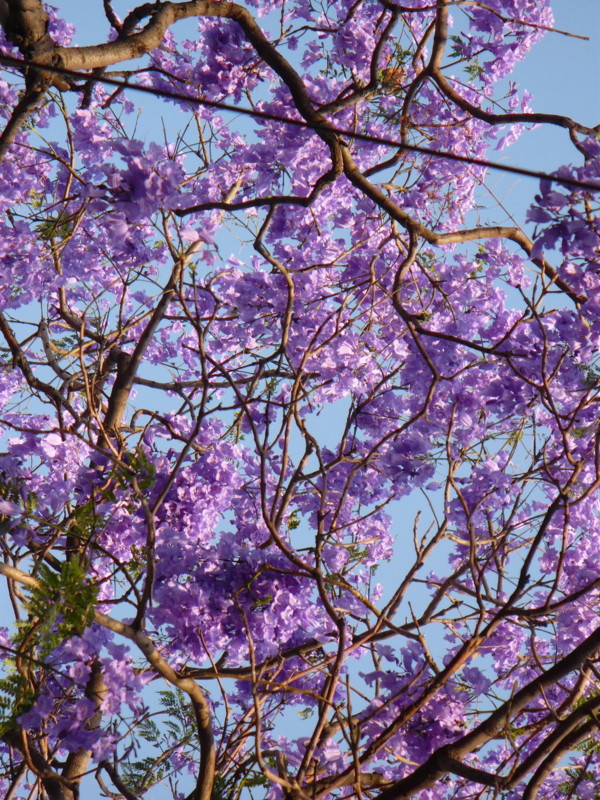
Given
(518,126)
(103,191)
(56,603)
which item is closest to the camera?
(56,603)

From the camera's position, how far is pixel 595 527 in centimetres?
369

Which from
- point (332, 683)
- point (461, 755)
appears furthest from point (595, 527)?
point (332, 683)

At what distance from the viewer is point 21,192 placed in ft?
15.0

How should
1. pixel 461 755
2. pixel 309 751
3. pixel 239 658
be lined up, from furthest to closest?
pixel 239 658
pixel 461 755
pixel 309 751

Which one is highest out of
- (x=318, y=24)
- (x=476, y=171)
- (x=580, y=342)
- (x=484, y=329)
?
(x=318, y=24)

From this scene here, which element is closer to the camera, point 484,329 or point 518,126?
point 484,329

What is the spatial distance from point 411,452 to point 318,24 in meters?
2.41

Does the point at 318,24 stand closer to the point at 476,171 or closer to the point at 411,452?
the point at 476,171

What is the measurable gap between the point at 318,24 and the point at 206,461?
253cm

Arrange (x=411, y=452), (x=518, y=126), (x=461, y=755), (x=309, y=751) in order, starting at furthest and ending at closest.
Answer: (x=518, y=126) → (x=411, y=452) → (x=461, y=755) → (x=309, y=751)

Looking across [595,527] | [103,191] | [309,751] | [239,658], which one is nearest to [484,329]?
[595,527]

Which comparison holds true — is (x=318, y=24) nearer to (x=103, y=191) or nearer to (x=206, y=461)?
(x=206, y=461)

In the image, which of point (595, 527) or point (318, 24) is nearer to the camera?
point (595, 527)

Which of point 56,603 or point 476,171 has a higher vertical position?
point 476,171
